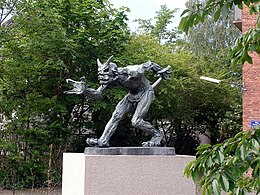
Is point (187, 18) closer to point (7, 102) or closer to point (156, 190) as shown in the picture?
point (156, 190)

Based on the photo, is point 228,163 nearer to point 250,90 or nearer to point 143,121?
point 143,121

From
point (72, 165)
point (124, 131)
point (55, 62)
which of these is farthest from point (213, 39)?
point (72, 165)

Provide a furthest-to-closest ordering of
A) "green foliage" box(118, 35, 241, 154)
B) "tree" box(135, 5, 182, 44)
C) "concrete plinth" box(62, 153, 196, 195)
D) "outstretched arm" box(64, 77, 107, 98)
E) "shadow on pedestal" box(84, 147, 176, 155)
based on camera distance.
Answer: "tree" box(135, 5, 182, 44) < "green foliage" box(118, 35, 241, 154) < "outstretched arm" box(64, 77, 107, 98) < "shadow on pedestal" box(84, 147, 176, 155) < "concrete plinth" box(62, 153, 196, 195)

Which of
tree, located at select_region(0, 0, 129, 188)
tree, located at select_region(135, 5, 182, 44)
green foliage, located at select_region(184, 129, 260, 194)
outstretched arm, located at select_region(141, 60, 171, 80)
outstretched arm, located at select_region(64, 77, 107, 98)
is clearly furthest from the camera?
tree, located at select_region(135, 5, 182, 44)

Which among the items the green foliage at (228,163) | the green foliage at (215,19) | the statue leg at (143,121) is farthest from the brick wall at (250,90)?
the green foliage at (228,163)

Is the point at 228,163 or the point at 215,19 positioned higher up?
the point at 215,19

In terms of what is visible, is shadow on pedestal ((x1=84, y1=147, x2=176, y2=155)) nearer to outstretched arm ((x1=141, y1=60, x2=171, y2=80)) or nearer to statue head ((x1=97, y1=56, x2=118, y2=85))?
statue head ((x1=97, y1=56, x2=118, y2=85))

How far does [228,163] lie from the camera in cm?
159

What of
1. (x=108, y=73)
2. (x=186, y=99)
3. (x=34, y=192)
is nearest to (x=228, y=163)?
(x=108, y=73)

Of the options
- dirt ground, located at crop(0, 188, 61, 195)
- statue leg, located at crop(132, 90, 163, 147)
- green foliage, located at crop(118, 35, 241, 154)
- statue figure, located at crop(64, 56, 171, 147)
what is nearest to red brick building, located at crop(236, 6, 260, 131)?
green foliage, located at crop(118, 35, 241, 154)

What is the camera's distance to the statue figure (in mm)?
5352

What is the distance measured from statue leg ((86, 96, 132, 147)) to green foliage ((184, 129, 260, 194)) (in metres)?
3.67

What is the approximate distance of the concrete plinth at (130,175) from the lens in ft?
16.2

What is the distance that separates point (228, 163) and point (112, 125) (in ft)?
13.1
